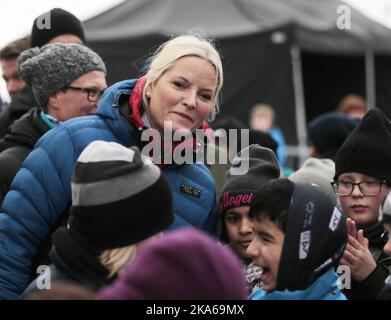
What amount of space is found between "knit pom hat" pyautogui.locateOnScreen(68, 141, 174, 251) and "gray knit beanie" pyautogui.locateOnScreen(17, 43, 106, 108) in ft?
4.66

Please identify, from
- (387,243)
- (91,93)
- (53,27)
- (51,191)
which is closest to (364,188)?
(387,243)

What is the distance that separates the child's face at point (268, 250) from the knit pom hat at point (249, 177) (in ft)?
2.97

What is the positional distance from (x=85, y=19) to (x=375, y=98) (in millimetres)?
4477

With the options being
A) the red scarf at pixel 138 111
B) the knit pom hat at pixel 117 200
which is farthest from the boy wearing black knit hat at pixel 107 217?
the red scarf at pixel 138 111

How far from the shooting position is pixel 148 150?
3.96 meters

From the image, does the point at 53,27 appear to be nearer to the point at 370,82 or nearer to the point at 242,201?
the point at 242,201

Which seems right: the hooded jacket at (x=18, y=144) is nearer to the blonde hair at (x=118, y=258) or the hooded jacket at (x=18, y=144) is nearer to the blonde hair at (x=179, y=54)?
the blonde hair at (x=179, y=54)

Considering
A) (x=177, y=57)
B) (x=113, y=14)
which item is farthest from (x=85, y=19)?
(x=177, y=57)

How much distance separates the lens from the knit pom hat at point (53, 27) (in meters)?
5.45

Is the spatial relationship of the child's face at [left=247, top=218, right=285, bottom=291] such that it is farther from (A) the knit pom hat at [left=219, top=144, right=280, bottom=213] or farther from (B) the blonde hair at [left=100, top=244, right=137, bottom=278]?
(A) the knit pom hat at [left=219, top=144, right=280, bottom=213]
